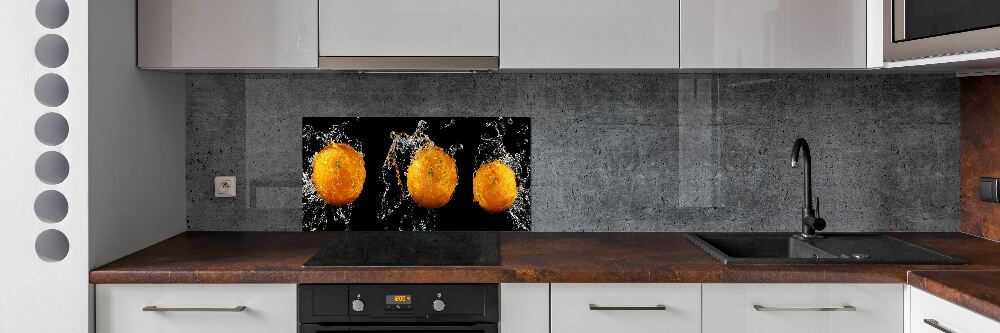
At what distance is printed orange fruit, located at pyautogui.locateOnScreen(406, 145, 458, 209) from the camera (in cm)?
247

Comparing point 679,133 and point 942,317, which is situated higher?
point 679,133

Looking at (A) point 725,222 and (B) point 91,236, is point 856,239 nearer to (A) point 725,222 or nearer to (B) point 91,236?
(A) point 725,222

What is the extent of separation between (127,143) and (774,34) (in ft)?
6.09

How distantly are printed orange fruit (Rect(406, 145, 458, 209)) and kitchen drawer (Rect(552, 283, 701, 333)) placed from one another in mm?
719

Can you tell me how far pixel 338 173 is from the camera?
8.07 feet

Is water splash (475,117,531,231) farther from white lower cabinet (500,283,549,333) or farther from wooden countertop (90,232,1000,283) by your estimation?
white lower cabinet (500,283,549,333)

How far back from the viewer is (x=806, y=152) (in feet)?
7.39

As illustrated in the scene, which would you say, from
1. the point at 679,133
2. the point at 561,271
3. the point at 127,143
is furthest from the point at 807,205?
the point at 127,143
